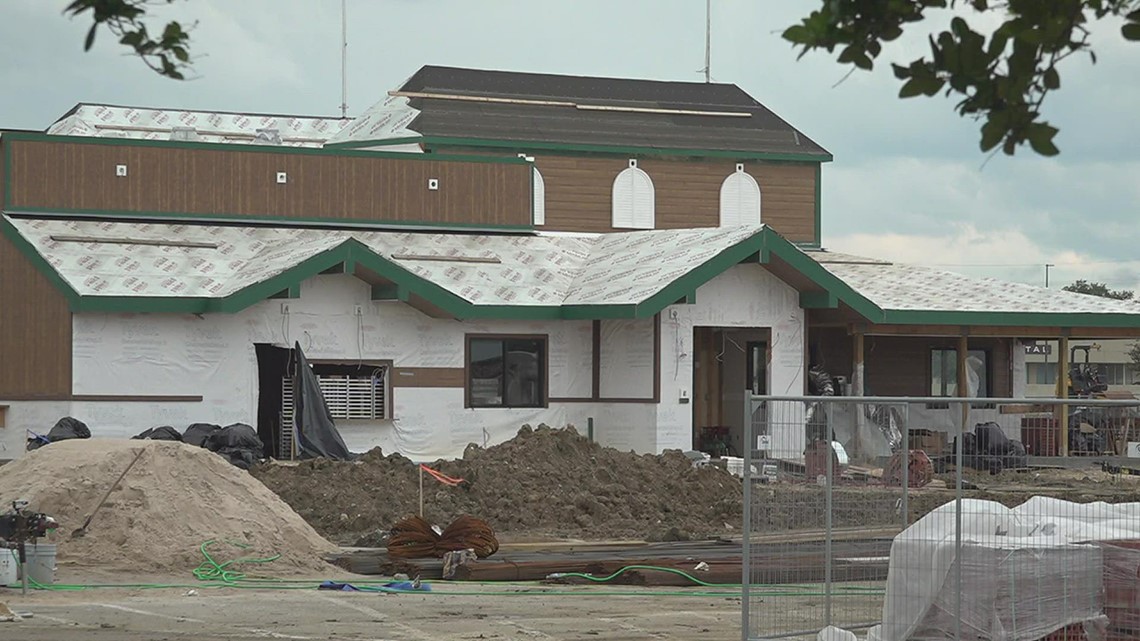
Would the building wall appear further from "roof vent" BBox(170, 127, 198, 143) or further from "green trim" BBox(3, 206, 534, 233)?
"roof vent" BBox(170, 127, 198, 143)

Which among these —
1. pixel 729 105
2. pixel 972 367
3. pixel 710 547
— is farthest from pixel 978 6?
pixel 729 105

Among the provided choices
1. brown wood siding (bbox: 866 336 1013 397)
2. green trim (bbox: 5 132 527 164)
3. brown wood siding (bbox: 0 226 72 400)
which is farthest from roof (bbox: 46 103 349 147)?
brown wood siding (bbox: 866 336 1013 397)

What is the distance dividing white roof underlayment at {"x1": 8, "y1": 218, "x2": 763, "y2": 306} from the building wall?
82 centimetres

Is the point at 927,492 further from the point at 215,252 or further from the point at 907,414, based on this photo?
the point at 215,252

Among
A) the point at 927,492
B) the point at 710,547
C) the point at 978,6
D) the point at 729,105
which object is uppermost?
the point at 729,105

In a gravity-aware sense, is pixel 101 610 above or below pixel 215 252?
below

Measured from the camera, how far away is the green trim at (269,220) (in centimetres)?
3312

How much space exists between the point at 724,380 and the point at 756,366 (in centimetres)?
114

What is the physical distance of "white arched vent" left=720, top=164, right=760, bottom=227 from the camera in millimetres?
41562

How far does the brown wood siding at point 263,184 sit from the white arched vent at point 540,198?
2.82 meters

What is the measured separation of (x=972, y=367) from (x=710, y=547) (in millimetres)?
18267

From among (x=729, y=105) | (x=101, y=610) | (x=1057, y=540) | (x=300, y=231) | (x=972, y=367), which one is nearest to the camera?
(x=1057, y=540)

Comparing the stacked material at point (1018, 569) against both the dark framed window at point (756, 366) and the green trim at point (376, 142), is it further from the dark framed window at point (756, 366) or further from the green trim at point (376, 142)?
the green trim at point (376, 142)

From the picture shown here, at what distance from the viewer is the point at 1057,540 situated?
12125mm
